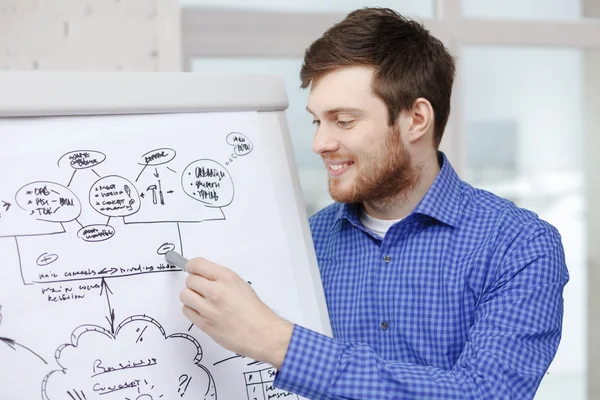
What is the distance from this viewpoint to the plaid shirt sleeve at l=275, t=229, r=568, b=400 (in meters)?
1.13

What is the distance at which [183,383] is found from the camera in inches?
46.6

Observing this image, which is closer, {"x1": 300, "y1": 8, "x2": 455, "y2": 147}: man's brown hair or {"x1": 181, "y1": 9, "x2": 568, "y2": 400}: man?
{"x1": 181, "y1": 9, "x2": 568, "y2": 400}: man

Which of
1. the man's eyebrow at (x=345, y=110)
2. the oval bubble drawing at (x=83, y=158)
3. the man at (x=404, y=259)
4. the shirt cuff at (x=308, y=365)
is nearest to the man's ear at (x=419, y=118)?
the man at (x=404, y=259)

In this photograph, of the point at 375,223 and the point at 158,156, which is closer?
the point at 158,156

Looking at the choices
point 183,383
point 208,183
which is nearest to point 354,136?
point 208,183

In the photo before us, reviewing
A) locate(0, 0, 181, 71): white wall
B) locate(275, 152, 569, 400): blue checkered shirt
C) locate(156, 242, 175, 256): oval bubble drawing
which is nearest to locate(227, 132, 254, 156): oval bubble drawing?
locate(156, 242, 175, 256): oval bubble drawing

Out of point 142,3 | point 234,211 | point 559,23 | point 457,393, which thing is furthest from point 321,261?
point 559,23

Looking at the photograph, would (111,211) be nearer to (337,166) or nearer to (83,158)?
(83,158)

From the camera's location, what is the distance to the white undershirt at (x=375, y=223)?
4.98 ft

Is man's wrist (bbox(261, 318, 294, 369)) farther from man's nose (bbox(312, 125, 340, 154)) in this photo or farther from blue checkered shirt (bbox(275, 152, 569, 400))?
man's nose (bbox(312, 125, 340, 154))

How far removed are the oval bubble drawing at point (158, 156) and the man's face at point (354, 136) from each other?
310 mm

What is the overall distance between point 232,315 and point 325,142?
1.49ft

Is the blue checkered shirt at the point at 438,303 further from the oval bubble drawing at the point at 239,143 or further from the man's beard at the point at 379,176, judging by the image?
the oval bubble drawing at the point at 239,143

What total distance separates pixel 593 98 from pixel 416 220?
5.75 feet
